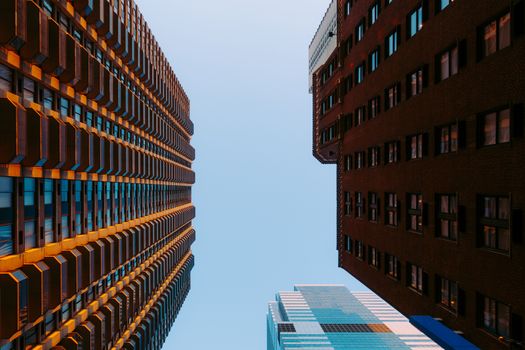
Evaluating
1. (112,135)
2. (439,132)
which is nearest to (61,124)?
(112,135)

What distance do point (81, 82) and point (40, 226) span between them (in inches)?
445

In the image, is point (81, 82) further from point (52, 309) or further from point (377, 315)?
point (377, 315)

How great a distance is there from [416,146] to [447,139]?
15.9ft

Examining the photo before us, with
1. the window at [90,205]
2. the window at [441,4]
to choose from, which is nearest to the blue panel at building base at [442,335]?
the window at [441,4]

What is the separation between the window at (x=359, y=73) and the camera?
4311 centimetres

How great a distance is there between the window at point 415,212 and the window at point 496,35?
36.8 ft

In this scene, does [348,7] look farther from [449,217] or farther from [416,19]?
[449,217]

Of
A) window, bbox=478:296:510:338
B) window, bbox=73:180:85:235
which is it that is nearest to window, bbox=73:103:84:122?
window, bbox=73:180:85:235

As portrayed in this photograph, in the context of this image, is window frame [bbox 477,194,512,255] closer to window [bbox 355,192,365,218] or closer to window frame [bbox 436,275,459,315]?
window frame [bbox 436,275,459,315]

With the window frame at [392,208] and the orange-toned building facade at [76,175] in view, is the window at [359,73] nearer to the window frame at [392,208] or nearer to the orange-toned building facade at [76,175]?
the window frame at [392,208]

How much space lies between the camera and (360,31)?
4422cm

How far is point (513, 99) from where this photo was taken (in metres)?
18.1

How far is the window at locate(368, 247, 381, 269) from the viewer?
1511 inches

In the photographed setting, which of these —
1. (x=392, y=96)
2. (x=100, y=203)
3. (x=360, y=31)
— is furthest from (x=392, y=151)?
(x=100, y=203)
